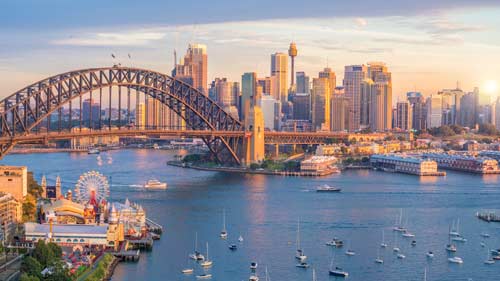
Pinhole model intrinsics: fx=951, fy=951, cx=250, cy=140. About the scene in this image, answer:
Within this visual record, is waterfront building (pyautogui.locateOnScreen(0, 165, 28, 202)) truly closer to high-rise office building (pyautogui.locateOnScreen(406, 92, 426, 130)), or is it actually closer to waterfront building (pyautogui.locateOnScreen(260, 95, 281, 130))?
waterfront building (pyautogui.locateOnScreen(260, 95, 281, 130))

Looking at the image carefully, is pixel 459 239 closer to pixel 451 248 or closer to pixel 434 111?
pixel 451 248

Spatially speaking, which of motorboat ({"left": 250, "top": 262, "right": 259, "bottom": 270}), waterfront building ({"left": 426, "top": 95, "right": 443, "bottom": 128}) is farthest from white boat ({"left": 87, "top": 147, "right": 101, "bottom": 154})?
motorboat ({"left": 250, "top": 262, "right": 259, "bottom": 270})

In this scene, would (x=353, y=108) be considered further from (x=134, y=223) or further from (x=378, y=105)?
(x=134, y=223)

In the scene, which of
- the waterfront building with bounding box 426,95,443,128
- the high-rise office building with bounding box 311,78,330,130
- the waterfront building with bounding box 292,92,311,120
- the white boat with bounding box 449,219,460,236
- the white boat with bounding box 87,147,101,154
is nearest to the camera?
the white boat with bounding box 449,219,460,236

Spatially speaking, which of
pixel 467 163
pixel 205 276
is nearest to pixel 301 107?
pixel 467 163

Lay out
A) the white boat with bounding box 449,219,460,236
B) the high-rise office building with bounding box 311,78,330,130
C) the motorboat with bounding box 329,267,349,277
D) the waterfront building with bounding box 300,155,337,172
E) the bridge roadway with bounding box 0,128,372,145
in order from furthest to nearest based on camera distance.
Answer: the high-rise office building with bounding box 311,78,330,130 → the waterfront building with bounding box 300,155,337,172 → the bridge roadway with bounding box 0,128,372,145 → the white boat with bounding box 449,219,460,236 → the motorboat with bounding box 329,267,349,277

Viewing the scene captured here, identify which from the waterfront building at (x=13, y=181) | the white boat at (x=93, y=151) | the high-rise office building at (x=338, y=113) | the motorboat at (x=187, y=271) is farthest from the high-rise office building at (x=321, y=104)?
the motorboat at (x=187, y=271)
